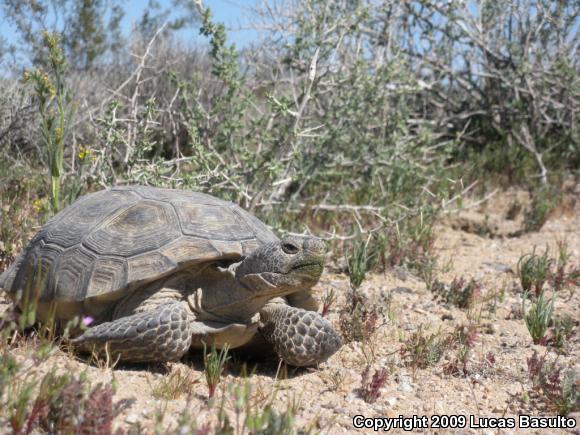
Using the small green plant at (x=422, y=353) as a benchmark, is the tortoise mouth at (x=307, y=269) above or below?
above

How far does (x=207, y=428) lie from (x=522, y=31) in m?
7.43

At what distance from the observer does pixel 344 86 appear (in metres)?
6.34

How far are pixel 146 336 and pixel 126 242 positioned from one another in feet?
1.83

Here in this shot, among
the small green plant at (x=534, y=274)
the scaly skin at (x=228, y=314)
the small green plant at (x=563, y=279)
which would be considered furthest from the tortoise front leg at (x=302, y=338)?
the small green plant at (x=563, y=279)

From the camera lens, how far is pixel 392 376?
341 cm

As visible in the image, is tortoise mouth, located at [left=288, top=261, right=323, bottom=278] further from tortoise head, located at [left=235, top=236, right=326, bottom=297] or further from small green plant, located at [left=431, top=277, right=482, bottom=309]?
small green plant, located at [left=431, top=277, right=482, bottom=309]

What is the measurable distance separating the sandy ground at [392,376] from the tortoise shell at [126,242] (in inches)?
15.5

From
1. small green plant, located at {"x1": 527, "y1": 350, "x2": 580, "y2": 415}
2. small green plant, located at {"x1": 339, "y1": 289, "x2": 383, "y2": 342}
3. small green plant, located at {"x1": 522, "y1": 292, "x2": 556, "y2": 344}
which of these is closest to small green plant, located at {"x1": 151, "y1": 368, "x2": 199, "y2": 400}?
small green plant, located at {"x1": 339, "y1": 289, "x2": 383, "y2": 342}

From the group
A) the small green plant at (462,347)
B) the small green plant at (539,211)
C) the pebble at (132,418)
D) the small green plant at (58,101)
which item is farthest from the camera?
the small green plant at (539,211)

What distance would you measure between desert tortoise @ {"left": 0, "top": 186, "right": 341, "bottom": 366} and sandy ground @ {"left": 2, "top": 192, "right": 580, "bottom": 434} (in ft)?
0.52

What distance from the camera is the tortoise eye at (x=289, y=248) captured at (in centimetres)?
310

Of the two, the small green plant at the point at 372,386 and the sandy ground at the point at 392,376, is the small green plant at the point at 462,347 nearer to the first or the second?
the sandy ground at the point at 392,376

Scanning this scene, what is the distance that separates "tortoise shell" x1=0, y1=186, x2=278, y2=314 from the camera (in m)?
3.19

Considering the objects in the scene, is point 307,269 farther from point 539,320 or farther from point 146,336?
point 539,320
